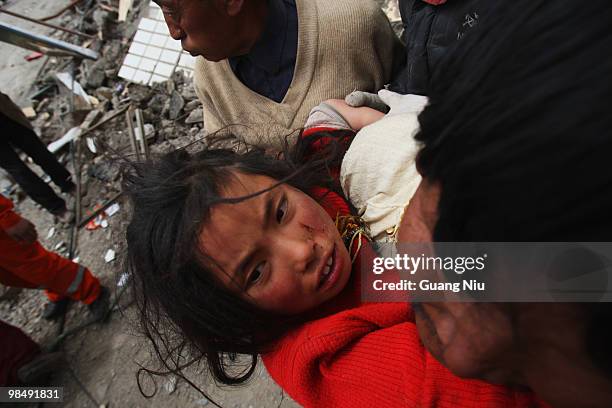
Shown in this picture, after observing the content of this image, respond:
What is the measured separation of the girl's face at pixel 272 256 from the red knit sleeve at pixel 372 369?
0.09 m

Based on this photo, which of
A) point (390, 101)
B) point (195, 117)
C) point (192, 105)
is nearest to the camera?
point (390, 101)

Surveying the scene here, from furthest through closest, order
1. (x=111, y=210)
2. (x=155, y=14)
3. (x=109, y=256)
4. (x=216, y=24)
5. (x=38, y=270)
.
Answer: (x=155, y=14), (x=111, y=210), (x=109, y=256), (x=38, y=270), (x=216, y=24)

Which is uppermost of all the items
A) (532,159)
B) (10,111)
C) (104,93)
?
(532,159)

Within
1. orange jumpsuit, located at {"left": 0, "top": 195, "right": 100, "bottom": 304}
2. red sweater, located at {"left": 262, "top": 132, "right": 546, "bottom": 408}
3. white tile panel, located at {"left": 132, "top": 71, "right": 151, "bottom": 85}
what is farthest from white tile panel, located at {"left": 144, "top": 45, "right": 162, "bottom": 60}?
red sweater, located at {"left": 262, "top": 132, "right": 546, "bottom": 408}

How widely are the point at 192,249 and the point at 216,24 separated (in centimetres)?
92

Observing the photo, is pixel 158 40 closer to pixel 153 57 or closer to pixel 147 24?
pixel 153 57

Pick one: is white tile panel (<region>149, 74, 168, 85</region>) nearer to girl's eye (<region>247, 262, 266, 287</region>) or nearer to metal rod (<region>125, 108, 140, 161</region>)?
metal rod (<region>125, 108, 140, 161</region>)

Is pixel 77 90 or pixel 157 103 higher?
pixel 157 103

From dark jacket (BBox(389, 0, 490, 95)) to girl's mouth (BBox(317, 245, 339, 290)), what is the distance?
72 centimetres

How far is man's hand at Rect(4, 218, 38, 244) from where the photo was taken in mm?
2246

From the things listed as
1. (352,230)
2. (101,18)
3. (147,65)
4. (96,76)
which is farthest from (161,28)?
(352,230)

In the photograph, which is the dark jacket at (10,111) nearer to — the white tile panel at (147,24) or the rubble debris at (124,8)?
the white tile panel at (147,24)

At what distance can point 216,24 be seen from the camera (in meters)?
1.48

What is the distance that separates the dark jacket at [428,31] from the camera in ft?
4.13
